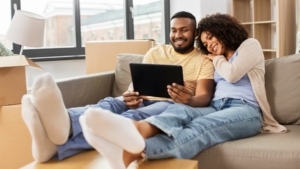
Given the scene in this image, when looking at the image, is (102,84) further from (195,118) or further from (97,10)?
(97,10)

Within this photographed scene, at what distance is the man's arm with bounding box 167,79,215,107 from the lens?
173 centimetres

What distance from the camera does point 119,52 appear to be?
109 inches

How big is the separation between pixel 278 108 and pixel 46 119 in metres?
1.15

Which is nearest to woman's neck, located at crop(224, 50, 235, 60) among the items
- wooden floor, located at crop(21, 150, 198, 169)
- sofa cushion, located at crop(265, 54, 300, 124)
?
sofa cushion, located at crop(265, 54, 300, 124)

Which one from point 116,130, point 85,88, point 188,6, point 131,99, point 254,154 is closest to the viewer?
point 116,130

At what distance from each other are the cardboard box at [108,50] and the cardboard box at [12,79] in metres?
0.75

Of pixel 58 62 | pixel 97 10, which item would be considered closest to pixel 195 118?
pixel 58 62

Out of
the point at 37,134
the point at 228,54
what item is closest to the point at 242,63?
the point at 228,54

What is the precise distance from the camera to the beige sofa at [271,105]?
4.88ft

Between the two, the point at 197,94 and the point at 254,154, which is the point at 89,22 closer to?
the point at 197,94

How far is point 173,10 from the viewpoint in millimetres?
4289

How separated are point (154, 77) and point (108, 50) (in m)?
1.08

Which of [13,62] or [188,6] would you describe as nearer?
[13,62]

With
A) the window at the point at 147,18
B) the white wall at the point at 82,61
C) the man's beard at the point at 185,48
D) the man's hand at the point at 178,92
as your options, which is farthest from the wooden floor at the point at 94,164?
the window at the point at 147,18
